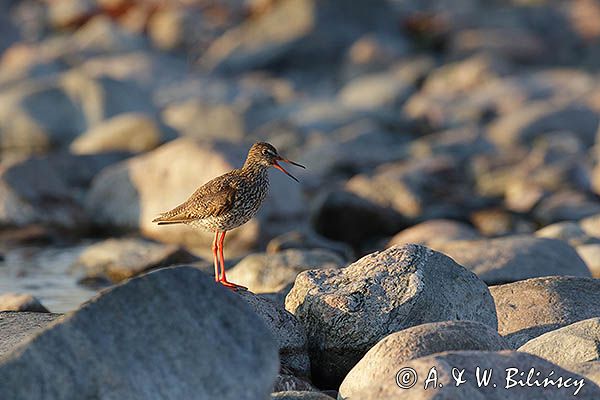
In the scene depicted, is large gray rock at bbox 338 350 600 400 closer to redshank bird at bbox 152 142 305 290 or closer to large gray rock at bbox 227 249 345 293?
redshank bird at bbox 152 142 305 290

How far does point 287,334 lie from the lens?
7203 mm

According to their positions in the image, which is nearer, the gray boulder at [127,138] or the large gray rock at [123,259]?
the large gray rock at [123,259]

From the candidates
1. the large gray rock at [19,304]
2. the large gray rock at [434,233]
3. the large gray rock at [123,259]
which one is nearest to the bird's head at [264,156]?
the large gray rock at [19,304]

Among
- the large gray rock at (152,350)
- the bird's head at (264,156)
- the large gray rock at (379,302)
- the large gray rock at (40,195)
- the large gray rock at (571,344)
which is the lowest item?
the large gray rock at (40,195)

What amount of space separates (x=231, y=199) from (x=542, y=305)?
2514 mm

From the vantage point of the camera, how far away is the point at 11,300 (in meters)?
8.98

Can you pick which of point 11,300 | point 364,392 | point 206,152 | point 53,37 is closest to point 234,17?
point 53,37

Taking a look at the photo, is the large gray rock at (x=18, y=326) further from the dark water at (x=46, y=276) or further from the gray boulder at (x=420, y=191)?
the gray boulder at (x=420, y=191)

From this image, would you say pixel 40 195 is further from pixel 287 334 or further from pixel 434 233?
pixel 287 334

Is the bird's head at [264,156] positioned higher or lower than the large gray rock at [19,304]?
higher

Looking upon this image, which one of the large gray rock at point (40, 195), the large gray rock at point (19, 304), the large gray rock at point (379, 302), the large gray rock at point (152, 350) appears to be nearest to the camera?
the large gray rock at point (152, 350)

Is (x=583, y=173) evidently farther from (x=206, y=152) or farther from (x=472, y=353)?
(x=472, y=353)

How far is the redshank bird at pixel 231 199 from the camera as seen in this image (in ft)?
27.2

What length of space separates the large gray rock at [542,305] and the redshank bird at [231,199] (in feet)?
6.68
